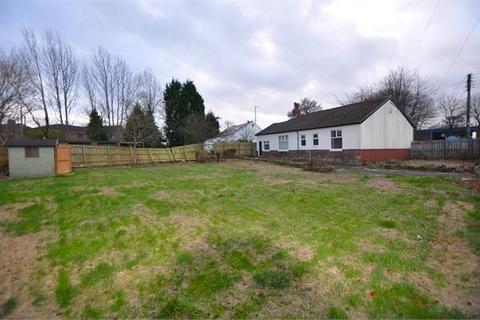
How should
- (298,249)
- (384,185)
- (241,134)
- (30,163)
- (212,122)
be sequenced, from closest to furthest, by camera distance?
(298,249)
(384,185)
(30,163)
(241,134)
(212,122)

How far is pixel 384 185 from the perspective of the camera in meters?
9.21

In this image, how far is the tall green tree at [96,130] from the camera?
3219 centimetres

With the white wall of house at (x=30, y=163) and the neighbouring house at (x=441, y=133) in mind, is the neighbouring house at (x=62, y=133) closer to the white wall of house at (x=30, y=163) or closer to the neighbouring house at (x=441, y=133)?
the white wall of house at (x=30, y=163)

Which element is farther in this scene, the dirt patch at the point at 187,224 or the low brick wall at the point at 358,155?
the low brick wall at the point at 358,155

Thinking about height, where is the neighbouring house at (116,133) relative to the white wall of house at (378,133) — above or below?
above

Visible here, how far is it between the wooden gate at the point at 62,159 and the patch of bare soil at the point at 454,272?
1564cm

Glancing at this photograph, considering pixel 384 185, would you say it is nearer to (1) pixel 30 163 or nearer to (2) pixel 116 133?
(1) pixel 30 163

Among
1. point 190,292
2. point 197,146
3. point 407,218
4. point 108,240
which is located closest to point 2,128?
point 197,146

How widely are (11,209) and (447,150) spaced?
2504cm

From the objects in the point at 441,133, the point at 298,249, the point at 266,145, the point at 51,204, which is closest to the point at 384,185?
the point at 298,249

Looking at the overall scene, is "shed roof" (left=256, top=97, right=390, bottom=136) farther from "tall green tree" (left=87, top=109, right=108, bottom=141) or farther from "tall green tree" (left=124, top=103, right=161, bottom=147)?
"tall green tree" (left=87, top=109, right=108, bottom=141)

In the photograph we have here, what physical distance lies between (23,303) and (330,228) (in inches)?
218

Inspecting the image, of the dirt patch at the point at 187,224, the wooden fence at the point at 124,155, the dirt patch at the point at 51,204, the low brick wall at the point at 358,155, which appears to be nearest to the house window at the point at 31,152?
the wooden fence at the point at 124,155

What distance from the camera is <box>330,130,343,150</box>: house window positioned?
767 inches
